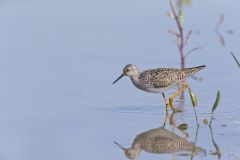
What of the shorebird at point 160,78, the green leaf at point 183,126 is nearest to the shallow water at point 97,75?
the green leaf at point 183,126

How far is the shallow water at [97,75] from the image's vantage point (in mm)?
9430

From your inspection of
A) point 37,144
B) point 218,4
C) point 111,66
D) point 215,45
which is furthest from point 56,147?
point 218,4

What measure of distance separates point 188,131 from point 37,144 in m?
1.88

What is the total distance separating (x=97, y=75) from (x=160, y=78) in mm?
1455

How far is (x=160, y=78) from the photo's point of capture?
11.2 meters

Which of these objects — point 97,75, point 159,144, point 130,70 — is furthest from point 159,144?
point 97,75

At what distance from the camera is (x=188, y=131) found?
970 cm

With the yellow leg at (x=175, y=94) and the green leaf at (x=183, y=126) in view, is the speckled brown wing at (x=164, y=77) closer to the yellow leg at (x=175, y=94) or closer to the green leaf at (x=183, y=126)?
the yellow leg at (x=175, y=94)

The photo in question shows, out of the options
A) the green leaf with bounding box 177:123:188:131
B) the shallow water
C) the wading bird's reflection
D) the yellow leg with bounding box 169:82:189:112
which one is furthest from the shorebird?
the wading bird's reflection

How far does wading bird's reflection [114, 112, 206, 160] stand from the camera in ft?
29.1

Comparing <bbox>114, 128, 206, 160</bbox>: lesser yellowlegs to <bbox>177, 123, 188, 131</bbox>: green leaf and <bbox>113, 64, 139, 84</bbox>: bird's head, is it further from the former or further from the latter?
<bbox>113, 64, 139, 84</bbox>: bird's head

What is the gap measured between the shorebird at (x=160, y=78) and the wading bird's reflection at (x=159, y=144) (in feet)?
5.10

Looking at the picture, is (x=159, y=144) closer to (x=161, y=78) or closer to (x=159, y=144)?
A: (x=159, y=144)

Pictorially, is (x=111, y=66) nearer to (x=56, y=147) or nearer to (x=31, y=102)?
(x=31, y=102)
